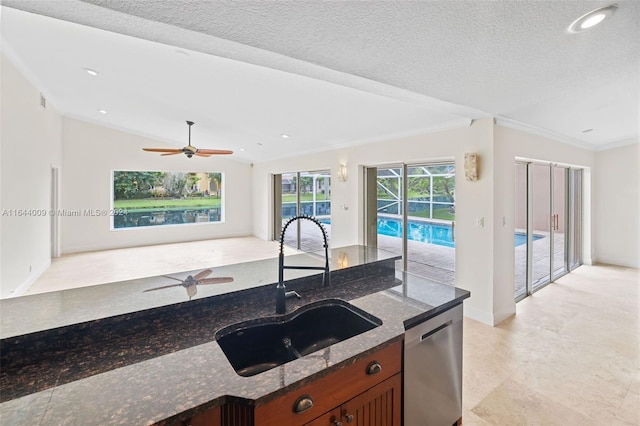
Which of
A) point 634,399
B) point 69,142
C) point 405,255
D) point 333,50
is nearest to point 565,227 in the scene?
point 405,255

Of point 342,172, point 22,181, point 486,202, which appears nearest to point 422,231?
point 342,172

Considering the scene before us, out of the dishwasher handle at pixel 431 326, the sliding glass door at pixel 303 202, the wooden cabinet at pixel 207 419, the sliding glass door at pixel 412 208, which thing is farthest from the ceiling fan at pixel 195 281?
the sliding glass door at pixel 303 202

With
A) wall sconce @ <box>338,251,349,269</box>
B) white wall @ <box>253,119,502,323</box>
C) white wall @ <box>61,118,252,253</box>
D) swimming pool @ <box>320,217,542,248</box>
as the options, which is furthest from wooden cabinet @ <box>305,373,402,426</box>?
white wall @ <box>61,118,252,253</box>

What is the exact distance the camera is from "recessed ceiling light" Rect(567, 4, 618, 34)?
160cm

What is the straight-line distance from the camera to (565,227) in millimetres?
5371

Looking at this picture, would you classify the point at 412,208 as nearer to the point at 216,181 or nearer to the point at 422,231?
the point at 422,231

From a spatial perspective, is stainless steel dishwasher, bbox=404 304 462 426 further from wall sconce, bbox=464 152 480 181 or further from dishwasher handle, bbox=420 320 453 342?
wall sconce, bbox=464 152 480 181

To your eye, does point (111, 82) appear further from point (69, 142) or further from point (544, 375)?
point (544, 375)

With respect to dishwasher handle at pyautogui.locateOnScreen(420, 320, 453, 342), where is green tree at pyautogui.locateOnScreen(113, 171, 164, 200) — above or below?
above

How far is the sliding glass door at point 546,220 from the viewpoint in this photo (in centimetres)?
409

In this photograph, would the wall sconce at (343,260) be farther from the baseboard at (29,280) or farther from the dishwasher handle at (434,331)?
the baseboard at (29,280)

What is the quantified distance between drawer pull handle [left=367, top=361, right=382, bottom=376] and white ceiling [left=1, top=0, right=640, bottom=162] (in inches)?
65.4

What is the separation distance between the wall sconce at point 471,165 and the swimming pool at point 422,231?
1365mm

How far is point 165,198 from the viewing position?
8.77 metres
